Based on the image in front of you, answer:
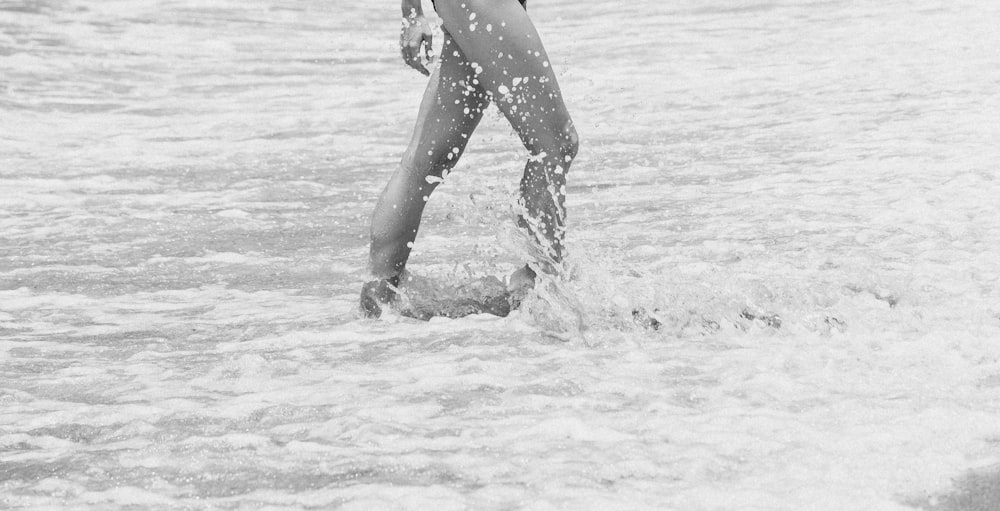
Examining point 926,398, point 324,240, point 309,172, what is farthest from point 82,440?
point 309,172

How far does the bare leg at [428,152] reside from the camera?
4152mm

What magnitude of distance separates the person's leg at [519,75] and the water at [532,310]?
0.28 m

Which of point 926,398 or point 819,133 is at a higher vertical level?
point 926,398

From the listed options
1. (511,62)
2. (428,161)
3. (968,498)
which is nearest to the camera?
(968,498)

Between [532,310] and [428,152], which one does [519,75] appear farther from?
[532,310]

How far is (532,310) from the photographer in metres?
4.12

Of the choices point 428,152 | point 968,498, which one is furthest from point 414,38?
point 968,498

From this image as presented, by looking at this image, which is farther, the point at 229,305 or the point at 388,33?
the point at 388,33

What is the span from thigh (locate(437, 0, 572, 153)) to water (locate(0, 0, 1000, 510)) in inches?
13.7

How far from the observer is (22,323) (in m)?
4.52

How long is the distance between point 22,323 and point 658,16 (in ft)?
33.6

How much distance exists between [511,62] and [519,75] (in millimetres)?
42

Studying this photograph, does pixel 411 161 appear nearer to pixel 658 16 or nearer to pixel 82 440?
pixel 82 440

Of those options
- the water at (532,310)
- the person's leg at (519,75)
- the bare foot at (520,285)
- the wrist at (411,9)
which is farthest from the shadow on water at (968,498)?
the wrist at (411,9)
